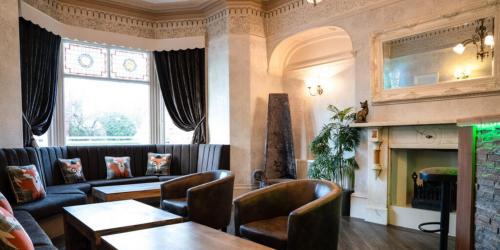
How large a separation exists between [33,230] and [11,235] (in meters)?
0.98

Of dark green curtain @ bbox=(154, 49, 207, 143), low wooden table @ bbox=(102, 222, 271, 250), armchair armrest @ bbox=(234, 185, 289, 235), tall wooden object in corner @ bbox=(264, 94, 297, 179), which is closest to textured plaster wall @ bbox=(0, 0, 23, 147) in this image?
dark green curtain @ bbox=(154, 49, 207, 143)

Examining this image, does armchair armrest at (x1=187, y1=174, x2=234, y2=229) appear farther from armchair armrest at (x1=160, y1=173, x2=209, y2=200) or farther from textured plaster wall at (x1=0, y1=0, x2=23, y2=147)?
textured plaster wall at (x1=0, y1=0, x2=23, y2=147)

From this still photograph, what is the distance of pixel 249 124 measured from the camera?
5.44 metres

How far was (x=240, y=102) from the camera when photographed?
5.46 metres

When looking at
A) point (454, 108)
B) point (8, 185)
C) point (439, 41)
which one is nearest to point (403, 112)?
point (454, 108)

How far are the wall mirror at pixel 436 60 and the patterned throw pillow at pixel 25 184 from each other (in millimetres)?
4004

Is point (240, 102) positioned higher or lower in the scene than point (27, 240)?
Answer: higher

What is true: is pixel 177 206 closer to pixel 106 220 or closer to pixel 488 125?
pixel 106 220

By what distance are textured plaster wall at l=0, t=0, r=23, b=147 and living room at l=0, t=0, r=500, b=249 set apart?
0.06ft

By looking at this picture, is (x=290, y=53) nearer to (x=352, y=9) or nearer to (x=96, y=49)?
(x=352, y=9)

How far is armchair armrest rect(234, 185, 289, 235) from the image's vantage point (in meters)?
2.64

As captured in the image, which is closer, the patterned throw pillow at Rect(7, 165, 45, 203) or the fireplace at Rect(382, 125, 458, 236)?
the patterned throw pillow at Rect(7, 165, 45, 203)

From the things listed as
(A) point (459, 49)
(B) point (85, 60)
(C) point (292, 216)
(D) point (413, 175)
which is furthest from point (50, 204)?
(A) point (459, 49)

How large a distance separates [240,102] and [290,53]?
1.33 m
